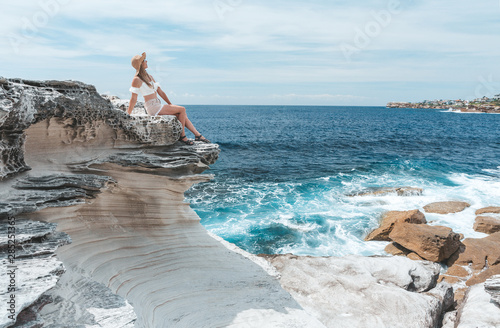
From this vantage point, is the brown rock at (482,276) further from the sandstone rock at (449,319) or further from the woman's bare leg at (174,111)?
the woman's bare leg at (174,111)

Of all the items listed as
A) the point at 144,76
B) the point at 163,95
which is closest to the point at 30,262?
the point at 144,76

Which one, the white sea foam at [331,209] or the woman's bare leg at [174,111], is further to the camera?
the white sea foam at [331,209]

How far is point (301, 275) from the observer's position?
33.0 ft

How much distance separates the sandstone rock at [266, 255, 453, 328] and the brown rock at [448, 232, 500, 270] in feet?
13.4

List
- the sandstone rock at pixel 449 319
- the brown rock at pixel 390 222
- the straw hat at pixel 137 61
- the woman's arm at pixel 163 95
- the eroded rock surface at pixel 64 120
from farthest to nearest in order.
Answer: the brown rock at pixel 390 222 < the sandstone rock at pixel 449 319 < the woman's arm at pixel 163 95 < the straw hat at pixel 137 61 < the eroded rock surface at pixel 64 120

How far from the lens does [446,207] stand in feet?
68.6

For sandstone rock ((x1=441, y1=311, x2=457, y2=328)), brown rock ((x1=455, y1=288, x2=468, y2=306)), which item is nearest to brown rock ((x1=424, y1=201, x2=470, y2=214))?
brown rock ((x1=455, y1=288, x2=468, y2=306))

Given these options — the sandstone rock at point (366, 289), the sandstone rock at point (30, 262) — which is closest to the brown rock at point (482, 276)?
the sandstone rock at point (366, 289)

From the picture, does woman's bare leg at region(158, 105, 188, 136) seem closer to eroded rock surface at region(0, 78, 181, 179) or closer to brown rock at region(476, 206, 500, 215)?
eroded rock surface at region(0, 78, 181, 179)

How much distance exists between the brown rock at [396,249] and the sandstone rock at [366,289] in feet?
13.1

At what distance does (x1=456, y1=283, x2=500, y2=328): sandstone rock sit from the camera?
8.48m

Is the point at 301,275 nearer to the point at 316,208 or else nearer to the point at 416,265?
the point at 416,265

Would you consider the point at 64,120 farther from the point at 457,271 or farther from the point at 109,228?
the point at 457,271

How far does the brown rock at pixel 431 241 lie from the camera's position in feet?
48.6
